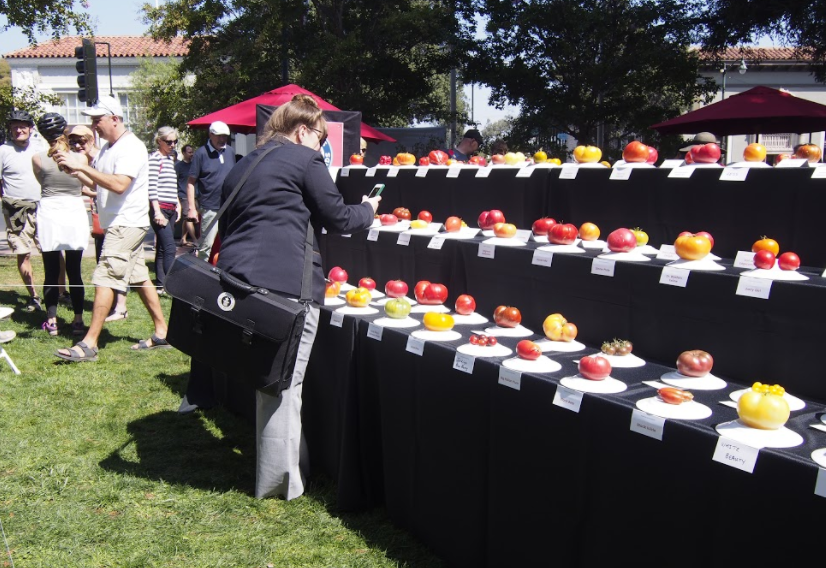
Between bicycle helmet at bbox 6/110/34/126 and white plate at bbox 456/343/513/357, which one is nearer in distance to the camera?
white plate at bbox 456/343/513/357

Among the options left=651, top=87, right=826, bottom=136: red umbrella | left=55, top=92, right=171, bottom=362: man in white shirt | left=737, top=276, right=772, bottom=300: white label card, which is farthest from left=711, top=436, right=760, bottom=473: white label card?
left=651, top=87, right=826, bottom=136: red umbrella

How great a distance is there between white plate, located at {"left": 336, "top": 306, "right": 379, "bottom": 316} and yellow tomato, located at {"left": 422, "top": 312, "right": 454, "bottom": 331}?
460 millimetres

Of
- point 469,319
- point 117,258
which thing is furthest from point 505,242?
point 117,258

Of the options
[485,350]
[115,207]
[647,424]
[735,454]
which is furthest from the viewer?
[115,207]

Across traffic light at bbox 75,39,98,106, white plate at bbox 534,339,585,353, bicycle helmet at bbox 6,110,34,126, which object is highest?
traffic light at bbox 75,39,98,106

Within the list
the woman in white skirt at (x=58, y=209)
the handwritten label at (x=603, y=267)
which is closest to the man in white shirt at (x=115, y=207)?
the woman in white skirt at (x=58, y=209)

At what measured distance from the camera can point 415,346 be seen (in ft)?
10.1

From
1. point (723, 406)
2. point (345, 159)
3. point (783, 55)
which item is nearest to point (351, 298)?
point (723, 406)

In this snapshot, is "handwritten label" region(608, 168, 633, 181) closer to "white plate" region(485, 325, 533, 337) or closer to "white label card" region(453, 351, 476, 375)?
"white plate" region(485, 325, 533, 337)

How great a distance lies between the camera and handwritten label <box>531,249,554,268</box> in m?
3.22

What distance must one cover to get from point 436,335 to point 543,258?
635 millimetres

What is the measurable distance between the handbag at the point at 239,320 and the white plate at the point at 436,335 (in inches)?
21.0

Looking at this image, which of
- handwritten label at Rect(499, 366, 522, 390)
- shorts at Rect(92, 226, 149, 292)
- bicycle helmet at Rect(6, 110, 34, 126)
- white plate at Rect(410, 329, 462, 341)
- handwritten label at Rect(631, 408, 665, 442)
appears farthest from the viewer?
bicycle helmet at Rect(6, 110, 34, 126)

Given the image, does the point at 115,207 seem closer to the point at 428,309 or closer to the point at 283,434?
the point at 283,434
